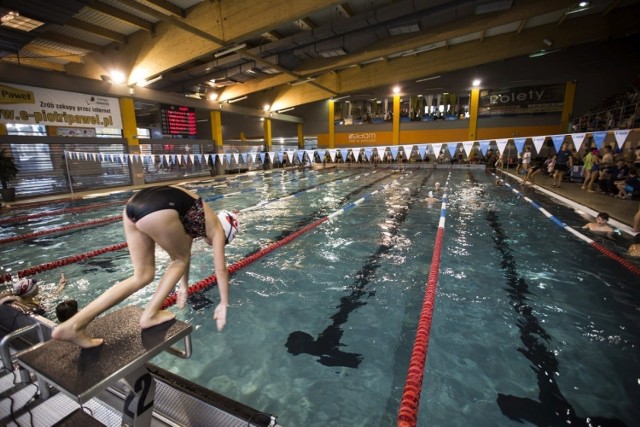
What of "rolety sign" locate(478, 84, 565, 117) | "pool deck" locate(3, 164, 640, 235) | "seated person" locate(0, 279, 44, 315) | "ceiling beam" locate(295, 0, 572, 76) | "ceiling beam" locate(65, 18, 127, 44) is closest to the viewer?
"seated person" locate(0, 279, 44, 315)

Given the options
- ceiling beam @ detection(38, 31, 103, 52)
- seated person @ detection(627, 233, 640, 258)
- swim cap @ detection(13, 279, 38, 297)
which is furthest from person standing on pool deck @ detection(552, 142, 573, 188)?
ceiling beam @ detection(38, 31, 103, 52)

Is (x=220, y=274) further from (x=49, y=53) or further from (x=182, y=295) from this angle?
(x=49, y=53)

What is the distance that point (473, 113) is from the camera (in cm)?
1948

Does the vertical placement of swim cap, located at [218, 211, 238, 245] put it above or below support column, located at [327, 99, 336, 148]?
below

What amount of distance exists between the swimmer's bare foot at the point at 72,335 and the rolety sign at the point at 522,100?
22.4m

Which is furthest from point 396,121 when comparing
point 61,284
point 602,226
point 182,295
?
point 182,295

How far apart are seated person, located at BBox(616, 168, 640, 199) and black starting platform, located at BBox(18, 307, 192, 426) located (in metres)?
9.61

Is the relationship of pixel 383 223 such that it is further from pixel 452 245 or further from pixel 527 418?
pixel 527 418

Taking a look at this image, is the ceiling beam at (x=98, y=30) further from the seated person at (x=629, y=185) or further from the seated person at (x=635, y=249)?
the seated person at (x=629, y=185)

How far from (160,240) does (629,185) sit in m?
9.67

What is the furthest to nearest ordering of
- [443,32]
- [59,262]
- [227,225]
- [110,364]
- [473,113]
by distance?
[473,113]
[443,32]
[59,262]
[227,225]
[110,364]

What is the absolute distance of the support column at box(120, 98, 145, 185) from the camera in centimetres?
1209

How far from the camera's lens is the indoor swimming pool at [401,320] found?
1.88 metres

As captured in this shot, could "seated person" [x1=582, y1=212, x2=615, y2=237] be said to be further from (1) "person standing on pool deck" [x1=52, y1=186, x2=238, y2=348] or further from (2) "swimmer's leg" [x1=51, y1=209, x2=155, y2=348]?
(2) "swimmer's leg" [x1=51, y1=209, x2=155, y2=348]
